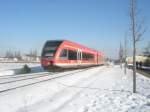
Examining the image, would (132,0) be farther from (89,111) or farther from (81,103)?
(89,111)

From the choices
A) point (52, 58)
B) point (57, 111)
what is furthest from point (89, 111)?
point (52, 58)

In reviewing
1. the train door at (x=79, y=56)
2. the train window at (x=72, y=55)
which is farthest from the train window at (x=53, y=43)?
the train door at (x=79, y=56)

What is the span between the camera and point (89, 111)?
9836mm

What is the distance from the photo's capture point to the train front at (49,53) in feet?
94.7

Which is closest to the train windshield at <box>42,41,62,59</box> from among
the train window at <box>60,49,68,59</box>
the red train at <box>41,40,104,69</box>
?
the red train at <box>41,40,104,69</box>

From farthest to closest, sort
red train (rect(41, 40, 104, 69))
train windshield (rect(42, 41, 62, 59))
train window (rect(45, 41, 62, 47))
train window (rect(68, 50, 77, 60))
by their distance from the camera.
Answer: train window (rect(68, 50, 77, 60)) < train window (rect(45, 41, 62, 47)) < train windshield (rect(42, 41, 62, 59)) < red train (rect(41, 40, 104, 69))

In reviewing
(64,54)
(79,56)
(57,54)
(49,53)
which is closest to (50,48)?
(49,53)

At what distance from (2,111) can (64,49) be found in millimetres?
21048

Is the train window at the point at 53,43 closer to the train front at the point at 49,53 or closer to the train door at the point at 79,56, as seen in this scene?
the train front at the point at 49,53

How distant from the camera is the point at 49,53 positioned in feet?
96.1

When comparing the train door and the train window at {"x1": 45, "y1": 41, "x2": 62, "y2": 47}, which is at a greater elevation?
the train window at {"x1": 45, "y1": 41, "x2": 62, "y2": 47}

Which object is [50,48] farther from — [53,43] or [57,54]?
[57,54]

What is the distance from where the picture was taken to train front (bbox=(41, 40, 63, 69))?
94.7 feet

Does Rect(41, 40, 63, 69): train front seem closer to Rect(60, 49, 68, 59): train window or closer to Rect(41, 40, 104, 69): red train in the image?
Rect(41, 40, 104, 69): red train
